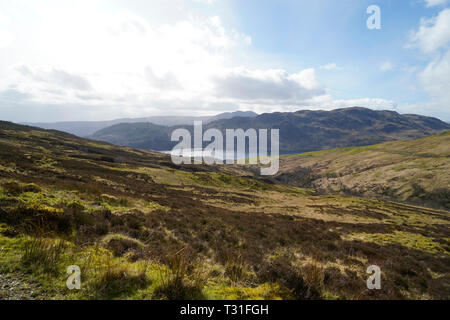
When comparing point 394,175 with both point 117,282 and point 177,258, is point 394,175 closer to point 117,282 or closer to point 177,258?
point 177,258

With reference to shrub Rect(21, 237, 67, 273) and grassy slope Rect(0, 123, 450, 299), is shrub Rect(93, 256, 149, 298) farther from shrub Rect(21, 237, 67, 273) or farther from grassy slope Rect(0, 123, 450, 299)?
shrub Rect(21, 237, 67, 273)

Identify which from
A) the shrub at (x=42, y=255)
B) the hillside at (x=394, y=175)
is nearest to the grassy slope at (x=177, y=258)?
the shrub at (x=42, y=255)

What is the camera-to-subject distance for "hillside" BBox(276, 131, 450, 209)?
227ft

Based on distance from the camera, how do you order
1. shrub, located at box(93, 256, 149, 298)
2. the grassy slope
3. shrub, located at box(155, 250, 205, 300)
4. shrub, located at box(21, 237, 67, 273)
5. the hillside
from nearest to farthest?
shrub, located at box(93, 256, 149, 298) → shrub, located at box(155, 250, 205, 300) → the grassy slope → shrub, located at box(21, 237, 67, 273) → the hillside

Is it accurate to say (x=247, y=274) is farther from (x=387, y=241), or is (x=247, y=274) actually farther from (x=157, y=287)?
(x=387, y=241)

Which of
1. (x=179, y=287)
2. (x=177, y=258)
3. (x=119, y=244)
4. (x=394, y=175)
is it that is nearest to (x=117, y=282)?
(x=179, y=287)

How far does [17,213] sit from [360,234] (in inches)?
956

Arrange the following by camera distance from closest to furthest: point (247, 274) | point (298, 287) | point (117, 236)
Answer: point (298, 287)
point (247, 274)
point (117, 236)

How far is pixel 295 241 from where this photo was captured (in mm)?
13992

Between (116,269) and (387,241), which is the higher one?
(116,269)

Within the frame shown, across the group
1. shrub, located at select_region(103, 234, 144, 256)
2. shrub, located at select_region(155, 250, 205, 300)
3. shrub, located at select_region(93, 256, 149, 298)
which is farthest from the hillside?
shrub, located at select_region(93, 256, 149, 298)

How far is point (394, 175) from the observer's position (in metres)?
84.8

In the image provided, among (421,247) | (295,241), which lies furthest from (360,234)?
(295,241)
